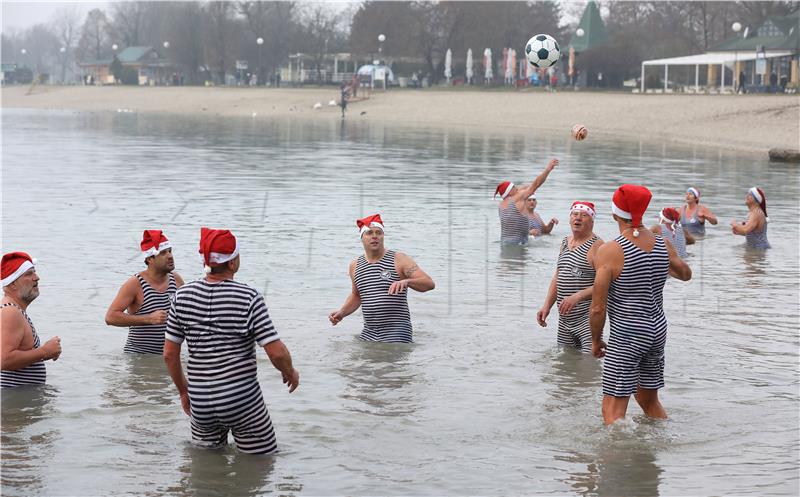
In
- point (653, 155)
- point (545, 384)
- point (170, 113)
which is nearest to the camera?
point (545, 384)

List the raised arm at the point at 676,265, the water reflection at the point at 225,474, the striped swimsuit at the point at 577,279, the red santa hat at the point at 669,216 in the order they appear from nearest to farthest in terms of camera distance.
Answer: the water reflection at the point at 225,474, the raised arm at the point at 676,265, the striped swimsuit at the point at 577,279, the red santa hat at the point at 669,216

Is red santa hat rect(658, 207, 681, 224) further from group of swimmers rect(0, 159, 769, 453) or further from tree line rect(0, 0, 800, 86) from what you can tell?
tree line rect(0, 0, 800, 86)

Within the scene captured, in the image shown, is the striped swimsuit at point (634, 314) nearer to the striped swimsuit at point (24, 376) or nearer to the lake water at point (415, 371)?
the lake water at point (415, 371)

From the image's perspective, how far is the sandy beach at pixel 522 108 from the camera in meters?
46.3

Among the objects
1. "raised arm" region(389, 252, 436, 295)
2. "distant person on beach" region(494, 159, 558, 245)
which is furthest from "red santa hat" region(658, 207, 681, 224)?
"raised arm" region(389, 252, 436, 295)

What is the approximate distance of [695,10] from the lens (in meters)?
108

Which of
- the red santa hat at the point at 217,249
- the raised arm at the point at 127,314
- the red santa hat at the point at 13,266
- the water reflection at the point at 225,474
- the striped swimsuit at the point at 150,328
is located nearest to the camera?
the red santa hat at the point at 217,249

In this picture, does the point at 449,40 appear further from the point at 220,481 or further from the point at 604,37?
the point at 220,481

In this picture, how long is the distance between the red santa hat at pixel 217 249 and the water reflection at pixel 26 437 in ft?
6.69

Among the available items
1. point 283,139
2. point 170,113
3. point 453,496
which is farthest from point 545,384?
point 170,113

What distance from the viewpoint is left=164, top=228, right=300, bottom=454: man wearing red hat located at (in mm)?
7074

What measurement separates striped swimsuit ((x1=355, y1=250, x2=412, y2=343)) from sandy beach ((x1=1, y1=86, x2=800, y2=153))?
31.0 meters

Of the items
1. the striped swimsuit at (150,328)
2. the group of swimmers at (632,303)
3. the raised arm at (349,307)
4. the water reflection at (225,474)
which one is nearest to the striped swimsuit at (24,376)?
the striped swimsuit at (150,328)

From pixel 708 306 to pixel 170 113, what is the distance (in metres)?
76.1
